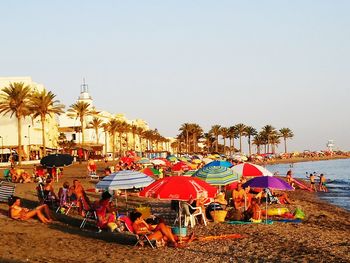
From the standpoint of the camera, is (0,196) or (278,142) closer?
(0,196)

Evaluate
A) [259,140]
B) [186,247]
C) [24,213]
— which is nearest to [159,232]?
[186,247]

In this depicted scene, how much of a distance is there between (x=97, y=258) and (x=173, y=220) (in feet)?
19.4

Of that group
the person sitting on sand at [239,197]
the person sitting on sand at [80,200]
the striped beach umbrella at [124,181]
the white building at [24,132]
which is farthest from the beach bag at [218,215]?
the white building at [24,132]

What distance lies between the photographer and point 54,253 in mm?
10469

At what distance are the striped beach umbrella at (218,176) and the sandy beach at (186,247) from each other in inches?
50.9

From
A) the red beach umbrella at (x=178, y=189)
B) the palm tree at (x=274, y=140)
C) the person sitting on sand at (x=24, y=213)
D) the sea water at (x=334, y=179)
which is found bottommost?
the sea water at (x=334, y=179)

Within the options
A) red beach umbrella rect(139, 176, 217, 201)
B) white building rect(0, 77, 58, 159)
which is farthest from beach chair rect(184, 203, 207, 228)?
white building rect(0, 77, 58, 159)

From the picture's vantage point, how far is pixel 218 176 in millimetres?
15133

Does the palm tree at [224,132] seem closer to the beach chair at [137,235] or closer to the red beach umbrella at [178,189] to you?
the red beach umbrella at [178,189]

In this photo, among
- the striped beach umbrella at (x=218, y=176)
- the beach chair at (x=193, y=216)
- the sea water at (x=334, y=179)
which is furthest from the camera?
the sea water at (x=334, y=179)

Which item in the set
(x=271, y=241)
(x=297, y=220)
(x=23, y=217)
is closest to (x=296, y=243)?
(x=271, y=241)

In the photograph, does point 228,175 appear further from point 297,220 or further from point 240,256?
point 240,256

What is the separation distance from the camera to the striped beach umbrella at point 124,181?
1389 centimetres

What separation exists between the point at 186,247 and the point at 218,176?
4099 millimetres
